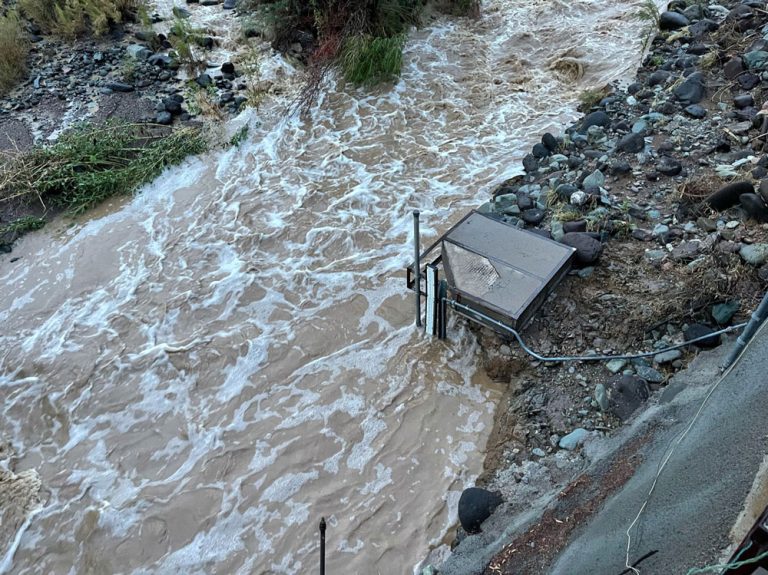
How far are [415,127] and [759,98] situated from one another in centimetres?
352

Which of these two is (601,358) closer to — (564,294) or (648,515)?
(564,294)

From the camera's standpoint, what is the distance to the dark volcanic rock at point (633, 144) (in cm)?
507

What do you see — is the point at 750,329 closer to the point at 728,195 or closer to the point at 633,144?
the point at 728,195

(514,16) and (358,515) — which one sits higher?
(514,16)

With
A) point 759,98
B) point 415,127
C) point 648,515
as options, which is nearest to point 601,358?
point 648,515

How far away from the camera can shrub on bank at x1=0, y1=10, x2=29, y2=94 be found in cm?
777

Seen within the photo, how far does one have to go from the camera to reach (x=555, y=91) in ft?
23.3

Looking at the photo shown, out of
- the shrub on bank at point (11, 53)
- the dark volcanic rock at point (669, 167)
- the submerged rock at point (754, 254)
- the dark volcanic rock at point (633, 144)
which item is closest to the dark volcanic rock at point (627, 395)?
the submerged rock at point (754, 254)

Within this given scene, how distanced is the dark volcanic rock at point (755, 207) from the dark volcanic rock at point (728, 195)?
0.09m

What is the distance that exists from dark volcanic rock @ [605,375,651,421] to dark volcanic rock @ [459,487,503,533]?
89cm

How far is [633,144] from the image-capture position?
5.08 meters

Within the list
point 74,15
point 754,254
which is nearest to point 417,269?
point 754,254

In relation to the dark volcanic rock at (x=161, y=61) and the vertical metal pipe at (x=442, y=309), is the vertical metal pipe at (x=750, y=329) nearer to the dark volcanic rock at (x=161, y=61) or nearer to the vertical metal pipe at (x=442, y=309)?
the vertical metal pipe at (x=442, y=309)

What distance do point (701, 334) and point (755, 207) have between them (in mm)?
1131
